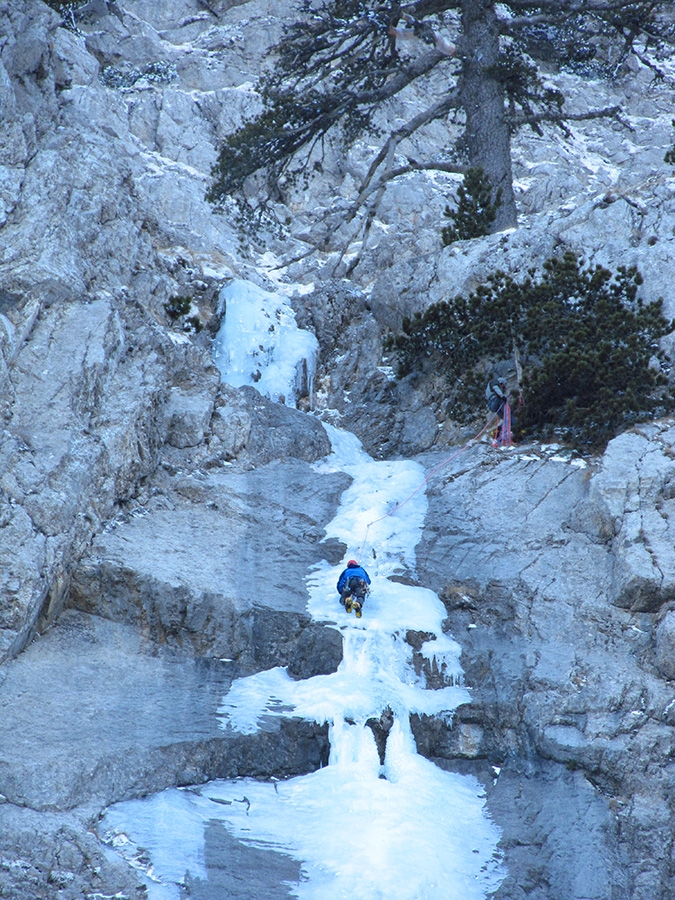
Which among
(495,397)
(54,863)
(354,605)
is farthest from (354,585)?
(495,397)

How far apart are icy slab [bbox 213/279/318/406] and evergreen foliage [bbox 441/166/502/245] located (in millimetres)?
4680

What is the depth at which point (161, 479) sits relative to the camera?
1448 cm

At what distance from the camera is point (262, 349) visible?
20891 millimetres

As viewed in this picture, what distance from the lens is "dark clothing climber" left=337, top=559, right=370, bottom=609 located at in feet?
38.8

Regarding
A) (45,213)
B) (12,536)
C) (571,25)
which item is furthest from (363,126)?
(12,536)

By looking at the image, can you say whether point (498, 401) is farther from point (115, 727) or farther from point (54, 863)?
point (54, 863)

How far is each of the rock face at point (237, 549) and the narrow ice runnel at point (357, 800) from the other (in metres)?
0.22

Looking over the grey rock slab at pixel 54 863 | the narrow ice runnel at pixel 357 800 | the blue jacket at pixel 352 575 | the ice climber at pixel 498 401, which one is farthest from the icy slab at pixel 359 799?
the ice climber at pixel 498 401

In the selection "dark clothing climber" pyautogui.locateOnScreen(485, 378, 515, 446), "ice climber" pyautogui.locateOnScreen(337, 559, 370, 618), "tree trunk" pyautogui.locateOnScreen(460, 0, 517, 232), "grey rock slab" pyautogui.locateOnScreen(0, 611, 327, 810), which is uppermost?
"tree trunk" pyautogui.locateOnScreen(460, 0, 517, 232)

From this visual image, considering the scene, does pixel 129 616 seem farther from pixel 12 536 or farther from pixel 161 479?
pixel 161 479

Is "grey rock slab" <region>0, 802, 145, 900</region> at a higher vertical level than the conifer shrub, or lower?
lower

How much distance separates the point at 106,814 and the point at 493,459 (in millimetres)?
9250

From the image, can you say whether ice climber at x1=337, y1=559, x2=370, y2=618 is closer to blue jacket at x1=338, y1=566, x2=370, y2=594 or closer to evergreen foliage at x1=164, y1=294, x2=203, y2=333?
blue jacket at x1=338, y1=566, x2=370, y2=594

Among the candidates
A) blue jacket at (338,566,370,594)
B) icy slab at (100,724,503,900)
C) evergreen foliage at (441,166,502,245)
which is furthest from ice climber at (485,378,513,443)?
icy slab at (100,724,503,900)
